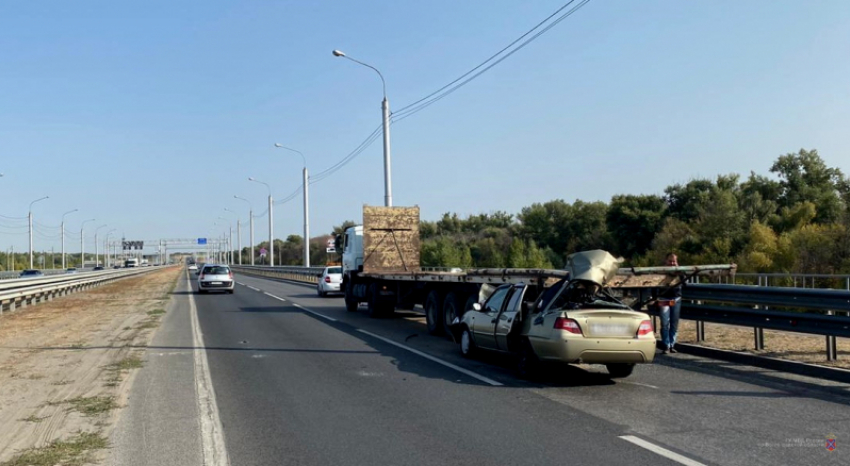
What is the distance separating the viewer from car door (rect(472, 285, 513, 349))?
11312mm

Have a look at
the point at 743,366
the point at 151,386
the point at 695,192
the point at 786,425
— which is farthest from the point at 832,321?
the point at 695,192

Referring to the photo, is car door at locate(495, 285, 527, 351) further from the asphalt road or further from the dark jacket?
the dark jacket

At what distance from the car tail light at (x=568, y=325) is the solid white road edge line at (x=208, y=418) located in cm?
441

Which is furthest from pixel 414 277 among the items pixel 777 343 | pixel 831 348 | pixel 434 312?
pixel 831 348

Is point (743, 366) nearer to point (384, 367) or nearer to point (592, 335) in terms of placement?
point (592, 335)

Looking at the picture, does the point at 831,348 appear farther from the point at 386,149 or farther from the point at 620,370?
the point at 386,149

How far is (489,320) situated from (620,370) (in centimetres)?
218

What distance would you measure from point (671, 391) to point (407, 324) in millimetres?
10787

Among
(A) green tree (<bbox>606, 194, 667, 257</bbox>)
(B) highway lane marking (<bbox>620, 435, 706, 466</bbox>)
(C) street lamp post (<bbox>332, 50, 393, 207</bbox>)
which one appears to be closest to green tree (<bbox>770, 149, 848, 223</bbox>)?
(A) green tree (<bbox>606, 194, 667, 257</bbox>)

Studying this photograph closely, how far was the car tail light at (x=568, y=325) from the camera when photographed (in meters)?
9.44

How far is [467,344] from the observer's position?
1242 cm

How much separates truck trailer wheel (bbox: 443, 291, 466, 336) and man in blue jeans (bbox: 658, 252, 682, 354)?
169 inches

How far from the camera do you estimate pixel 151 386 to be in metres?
10.1

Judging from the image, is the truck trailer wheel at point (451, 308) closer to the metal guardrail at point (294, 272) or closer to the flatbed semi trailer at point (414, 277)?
the flatbed semi trailer at point (414, 277)
